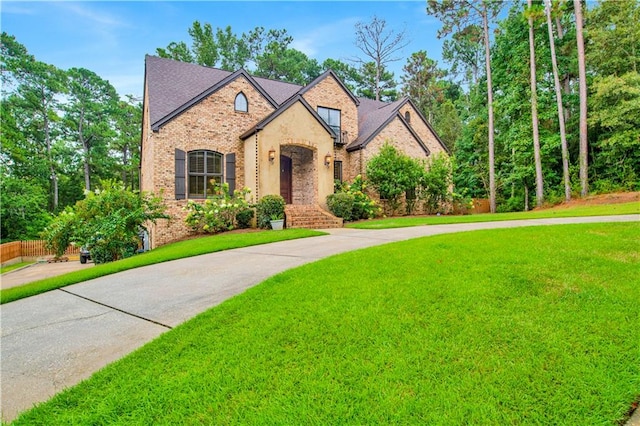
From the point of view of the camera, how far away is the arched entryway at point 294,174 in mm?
15711

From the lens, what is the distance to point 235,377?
7.60ft

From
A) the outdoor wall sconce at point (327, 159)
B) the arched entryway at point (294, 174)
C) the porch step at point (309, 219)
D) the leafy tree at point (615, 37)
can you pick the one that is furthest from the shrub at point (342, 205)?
the leafy tree at point (615, 37)

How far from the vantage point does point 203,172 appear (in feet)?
44.4

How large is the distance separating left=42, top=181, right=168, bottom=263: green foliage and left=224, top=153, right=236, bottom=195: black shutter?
326cm

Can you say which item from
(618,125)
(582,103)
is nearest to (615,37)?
(582,103)

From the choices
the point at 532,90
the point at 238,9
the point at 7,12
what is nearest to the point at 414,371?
the point at 7,12

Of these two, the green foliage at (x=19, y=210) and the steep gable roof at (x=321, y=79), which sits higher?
the steep gable roof at (x=321, y=79)

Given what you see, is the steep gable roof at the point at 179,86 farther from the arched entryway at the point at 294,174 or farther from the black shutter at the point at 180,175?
the arched entryway at the point at 294,174

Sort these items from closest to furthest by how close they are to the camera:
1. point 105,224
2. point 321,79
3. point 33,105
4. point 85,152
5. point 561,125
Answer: point 105,224 < point 321,79 < point 561,125 < point 33,105 < point 85,152

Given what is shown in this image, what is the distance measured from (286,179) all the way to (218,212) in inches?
167

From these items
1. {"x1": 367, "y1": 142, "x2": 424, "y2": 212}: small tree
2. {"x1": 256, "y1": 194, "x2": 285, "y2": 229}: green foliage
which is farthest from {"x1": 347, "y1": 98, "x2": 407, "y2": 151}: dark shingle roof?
{"x1": 256, "y1": 194, "x2": 285, "y2": 229}: green foliage

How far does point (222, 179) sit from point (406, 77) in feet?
95.5

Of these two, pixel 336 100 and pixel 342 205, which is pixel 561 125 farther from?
pixel 342 205

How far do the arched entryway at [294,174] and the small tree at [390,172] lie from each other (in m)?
3.11
